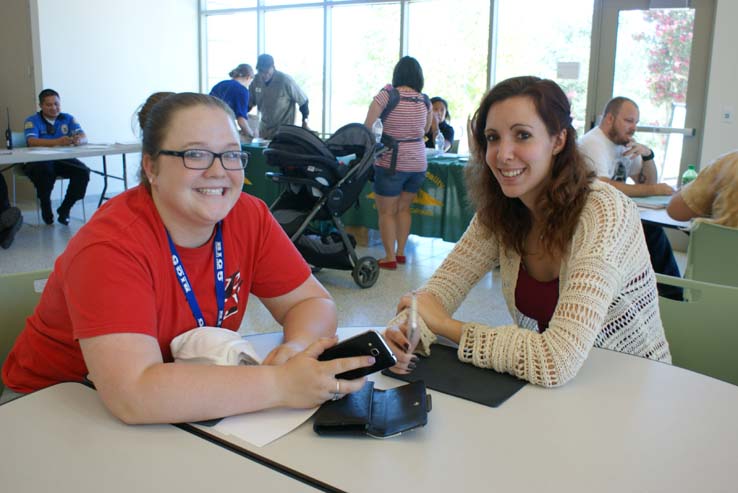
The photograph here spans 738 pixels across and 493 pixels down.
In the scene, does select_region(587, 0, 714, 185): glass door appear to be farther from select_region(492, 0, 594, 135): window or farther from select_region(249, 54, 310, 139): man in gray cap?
select_region(249, 54, 310, 139): man in gray cap

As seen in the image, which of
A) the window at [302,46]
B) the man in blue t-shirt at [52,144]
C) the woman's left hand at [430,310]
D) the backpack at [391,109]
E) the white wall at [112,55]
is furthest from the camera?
the window at [302,46]

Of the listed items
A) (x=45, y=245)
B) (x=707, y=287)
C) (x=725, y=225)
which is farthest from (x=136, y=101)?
(x=707, y=287)

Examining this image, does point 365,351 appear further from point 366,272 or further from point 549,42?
point 549,42

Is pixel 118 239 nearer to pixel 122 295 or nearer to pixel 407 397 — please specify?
pixel 122 295

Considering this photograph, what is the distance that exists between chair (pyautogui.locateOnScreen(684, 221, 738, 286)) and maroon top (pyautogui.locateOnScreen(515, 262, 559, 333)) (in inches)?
48.3

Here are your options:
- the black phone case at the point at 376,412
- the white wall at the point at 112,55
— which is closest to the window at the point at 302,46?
the white wall at the point at 112,55

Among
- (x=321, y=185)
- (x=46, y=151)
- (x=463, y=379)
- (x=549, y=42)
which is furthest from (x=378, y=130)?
(x=463, y=379)

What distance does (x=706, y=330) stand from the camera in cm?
174

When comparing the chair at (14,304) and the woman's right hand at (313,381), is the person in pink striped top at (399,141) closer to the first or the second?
the chair at (14,304)

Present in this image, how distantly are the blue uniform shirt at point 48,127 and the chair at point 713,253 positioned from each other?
5927 millimetres

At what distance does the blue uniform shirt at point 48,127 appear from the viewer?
21.8 feet

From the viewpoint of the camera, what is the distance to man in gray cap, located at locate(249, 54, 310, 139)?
22.8ft

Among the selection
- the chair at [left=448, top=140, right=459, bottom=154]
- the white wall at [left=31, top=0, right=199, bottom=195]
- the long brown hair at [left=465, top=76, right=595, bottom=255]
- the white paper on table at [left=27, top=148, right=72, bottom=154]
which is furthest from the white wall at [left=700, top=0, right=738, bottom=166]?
the white wall at [left=31, top=0, right=199, bottom=195]

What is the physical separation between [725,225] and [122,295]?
2.47 m
